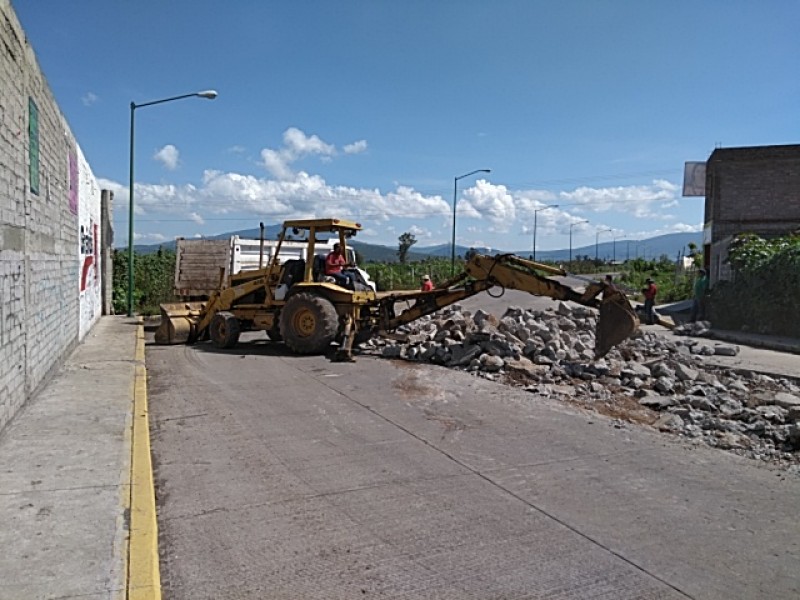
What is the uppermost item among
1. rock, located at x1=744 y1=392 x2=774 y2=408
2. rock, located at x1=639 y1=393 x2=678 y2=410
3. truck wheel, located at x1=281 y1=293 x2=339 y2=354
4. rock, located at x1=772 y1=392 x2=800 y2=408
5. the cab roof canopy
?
the cab roof canopy

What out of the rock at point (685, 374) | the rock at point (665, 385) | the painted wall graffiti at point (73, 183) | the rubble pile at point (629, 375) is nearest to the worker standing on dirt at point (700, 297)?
the rubble pile at point (629, 375)

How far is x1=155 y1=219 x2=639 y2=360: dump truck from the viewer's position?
41.5 feet

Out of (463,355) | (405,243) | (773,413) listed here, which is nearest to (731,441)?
(773,413)

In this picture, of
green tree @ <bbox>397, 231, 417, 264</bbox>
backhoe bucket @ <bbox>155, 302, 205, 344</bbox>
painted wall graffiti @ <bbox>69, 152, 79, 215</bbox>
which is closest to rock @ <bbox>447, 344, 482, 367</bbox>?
backhoe bucket @ <bbox>155, 302, 205, 344</bbox>

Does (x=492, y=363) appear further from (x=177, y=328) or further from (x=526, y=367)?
(x=177, y=328)

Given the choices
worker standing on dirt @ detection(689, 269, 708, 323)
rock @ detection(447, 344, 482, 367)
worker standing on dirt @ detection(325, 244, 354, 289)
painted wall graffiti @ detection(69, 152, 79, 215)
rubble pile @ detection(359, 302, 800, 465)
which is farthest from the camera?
worker standing on dirt @ detection(689, 269, 708, 323)

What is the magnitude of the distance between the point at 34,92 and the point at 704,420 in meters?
9.39

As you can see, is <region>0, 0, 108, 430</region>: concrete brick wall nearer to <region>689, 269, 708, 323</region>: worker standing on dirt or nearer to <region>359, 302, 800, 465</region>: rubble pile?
<region>359, 302, 800, 465</region>: rubble pile

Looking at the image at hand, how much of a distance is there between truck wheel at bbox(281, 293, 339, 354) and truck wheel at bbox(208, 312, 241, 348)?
1.58 metres

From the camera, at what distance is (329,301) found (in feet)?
48.1

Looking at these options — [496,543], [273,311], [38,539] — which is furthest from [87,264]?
[496,543]

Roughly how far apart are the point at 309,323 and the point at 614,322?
5.79m

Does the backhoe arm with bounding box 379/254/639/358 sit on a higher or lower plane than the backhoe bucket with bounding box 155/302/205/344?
higher

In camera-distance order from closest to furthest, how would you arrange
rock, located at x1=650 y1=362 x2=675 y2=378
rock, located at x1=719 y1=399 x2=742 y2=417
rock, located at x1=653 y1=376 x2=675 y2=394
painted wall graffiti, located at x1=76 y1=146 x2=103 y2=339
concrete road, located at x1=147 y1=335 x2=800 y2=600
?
1. concrete road, located at x1=147 y1=335 x2=800 y2=600
2. rock, located at x1=719 y1=399 x2=742 y2=417
3. rock, located at x1=653 y1=376 x2=675 y2=394
4. rock, located at x1=650 y1=362 x2=675 y2=378
5. painted wall graffiti, located at x1=76 y1=146 x2=103 y2=339
